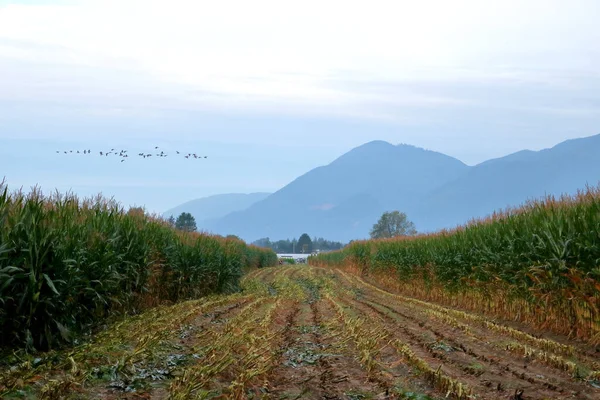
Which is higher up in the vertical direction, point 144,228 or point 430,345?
point 144,228

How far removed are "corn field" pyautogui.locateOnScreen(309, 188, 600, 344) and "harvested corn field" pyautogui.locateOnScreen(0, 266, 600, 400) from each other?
34.6 inches

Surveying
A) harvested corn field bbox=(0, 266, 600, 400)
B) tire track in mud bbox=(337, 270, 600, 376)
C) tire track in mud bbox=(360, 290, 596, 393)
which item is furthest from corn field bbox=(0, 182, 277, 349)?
tire track in mud bbox=(337, 270, 600, 376)

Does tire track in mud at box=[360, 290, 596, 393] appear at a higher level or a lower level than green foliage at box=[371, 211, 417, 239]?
lower

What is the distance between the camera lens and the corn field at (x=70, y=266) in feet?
33.3

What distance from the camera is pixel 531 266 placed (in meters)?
16.0

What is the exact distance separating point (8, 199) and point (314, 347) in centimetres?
588

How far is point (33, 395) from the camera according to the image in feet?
22.2

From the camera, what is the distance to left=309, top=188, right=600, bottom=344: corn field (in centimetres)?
1380

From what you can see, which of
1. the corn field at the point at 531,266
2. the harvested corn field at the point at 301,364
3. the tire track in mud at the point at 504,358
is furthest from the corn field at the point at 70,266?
the corn field at the point at 531,266

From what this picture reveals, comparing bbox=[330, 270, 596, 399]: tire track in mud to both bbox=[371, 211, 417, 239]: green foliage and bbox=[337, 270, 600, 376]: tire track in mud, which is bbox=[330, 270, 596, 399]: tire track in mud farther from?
bbox=[371, 211, 417, 239]: green foliage

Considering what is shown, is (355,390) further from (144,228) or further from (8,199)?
(144,228)

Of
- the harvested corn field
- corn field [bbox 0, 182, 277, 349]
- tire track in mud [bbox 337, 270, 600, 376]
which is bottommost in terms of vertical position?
tire track in mud [bbox 337, 270, 600, 376]

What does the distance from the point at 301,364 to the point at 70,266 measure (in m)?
4.36

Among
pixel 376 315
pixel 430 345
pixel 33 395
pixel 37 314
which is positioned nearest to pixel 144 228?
pixel 376 315
